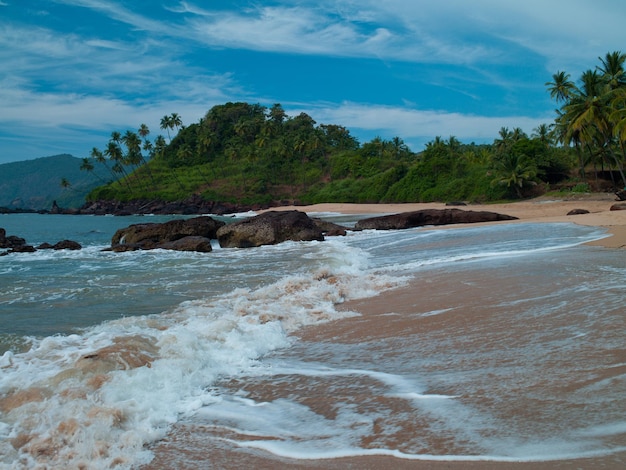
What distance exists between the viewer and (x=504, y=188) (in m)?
48.1

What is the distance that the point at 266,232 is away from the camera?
64.8ft

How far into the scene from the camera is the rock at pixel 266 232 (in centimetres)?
1966

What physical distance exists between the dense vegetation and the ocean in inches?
978

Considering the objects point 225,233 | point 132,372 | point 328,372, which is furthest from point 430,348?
point 225,233

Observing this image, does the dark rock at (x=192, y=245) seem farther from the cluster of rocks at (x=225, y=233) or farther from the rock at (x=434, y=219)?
the rock at (x=434, y=219)

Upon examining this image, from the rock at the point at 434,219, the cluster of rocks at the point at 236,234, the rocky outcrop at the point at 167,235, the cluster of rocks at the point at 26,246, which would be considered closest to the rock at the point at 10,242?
the cluster of rocks at the point at 26,246

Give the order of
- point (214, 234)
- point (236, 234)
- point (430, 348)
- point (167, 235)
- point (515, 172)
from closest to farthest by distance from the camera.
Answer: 1. point (430, 348)
2. point (236, 234)
3. point (167, 235)
4. point (214, 234)
5. point (515, 172)

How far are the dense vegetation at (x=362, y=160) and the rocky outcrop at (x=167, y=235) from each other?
22.0m

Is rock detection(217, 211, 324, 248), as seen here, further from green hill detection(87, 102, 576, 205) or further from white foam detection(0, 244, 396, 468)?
green hill detection(87, 102, 576, 205)

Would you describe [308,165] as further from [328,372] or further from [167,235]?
[328,372]

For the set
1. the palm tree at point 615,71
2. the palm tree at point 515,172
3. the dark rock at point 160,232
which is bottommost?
the dark rock at point 160,232

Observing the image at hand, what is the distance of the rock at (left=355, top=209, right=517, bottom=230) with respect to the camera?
24656mm

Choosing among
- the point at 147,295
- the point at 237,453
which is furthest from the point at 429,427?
the point at 147,295

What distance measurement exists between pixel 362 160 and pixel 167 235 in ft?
200
